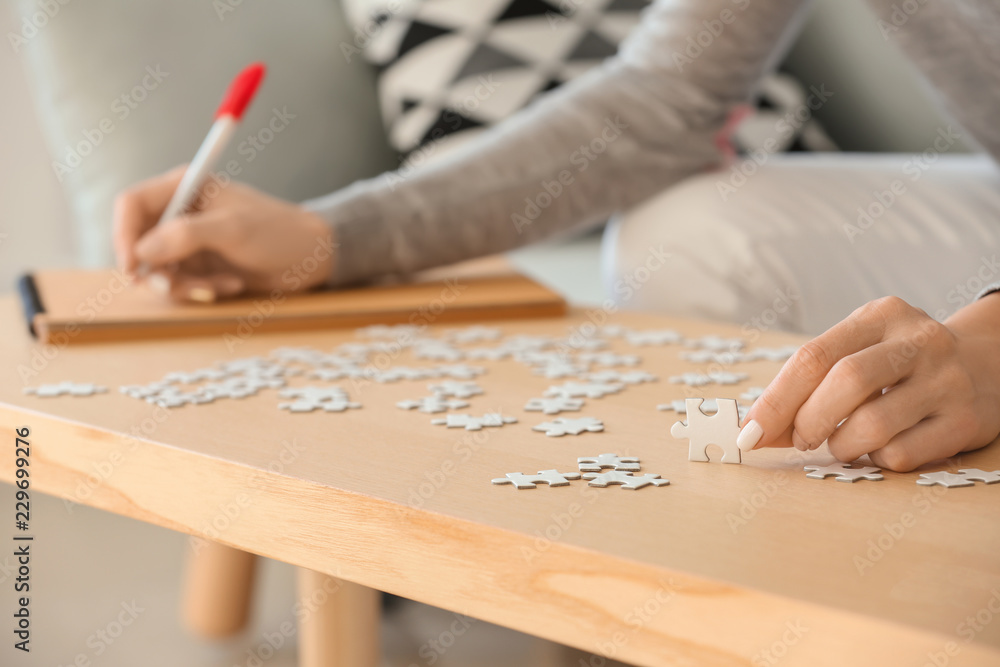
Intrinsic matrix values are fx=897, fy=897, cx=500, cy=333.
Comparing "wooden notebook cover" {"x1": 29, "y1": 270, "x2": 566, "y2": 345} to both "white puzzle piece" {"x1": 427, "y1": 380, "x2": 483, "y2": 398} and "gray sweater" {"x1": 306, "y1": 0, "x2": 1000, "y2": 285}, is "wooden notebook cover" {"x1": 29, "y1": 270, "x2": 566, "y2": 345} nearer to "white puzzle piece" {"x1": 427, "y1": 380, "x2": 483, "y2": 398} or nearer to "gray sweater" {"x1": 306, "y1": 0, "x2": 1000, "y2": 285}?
"gray sweater" {"x1": 306, "y1": 0, "x2": 1000, "y2": 285}

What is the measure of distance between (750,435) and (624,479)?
0.08m

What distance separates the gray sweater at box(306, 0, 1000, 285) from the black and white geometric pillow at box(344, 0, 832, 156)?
0.53m

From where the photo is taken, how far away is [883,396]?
513 millimetres

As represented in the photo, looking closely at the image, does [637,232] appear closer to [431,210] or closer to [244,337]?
[431,210]

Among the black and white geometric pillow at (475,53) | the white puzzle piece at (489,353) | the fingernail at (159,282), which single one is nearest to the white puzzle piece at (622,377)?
the white puzzle piece at (489,353)

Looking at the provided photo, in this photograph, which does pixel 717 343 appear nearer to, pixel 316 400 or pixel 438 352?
pixel 438 352

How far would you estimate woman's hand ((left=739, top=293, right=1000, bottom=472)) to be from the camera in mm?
502

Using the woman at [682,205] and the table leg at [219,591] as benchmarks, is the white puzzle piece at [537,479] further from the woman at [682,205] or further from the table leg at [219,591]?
the table leg at [219,591]

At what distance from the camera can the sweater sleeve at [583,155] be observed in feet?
3.66

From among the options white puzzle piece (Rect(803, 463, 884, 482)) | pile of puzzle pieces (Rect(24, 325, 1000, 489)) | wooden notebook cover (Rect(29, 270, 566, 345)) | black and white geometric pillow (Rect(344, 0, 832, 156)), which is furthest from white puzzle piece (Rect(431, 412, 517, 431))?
black and white geometric pillow (Rect(344, 0, 832, 156))

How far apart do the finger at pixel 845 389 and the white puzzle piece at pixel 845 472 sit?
0.6 inches

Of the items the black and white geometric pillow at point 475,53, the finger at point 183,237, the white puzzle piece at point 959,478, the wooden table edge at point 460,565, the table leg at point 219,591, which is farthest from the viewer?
the black and white geometric pillow at point 475,53

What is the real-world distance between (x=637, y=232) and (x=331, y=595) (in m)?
0.70

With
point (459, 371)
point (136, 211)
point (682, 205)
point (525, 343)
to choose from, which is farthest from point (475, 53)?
point (459, 371)
